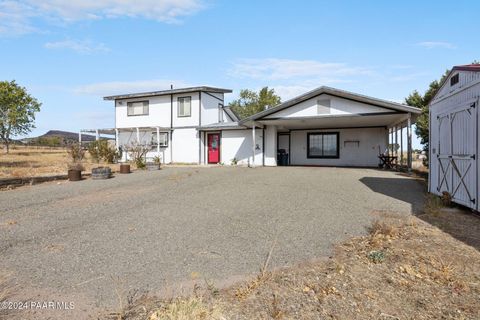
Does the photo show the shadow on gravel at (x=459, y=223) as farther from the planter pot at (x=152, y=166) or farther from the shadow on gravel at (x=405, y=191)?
the planter pot at (x=152, y=166)

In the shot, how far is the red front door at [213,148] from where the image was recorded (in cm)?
2162

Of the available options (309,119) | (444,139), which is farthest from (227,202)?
(309,119)

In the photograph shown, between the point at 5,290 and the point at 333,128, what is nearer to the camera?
the point at 5,290

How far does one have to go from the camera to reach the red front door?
21.6 metres

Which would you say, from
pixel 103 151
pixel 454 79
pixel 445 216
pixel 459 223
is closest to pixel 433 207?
pixel 445 216

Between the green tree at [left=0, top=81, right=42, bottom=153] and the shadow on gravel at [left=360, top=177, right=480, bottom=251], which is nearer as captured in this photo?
the shadow on gravel at [left=360, top=177, right=480, bottom=251]

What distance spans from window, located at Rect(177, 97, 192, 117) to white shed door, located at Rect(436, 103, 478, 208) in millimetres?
16687

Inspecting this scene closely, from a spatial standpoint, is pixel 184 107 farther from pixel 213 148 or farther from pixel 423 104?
pixel 423 104

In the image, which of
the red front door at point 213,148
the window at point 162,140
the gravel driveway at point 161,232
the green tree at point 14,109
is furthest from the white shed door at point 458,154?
the green tree at point 14,109

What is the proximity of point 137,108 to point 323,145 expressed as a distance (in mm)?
14486

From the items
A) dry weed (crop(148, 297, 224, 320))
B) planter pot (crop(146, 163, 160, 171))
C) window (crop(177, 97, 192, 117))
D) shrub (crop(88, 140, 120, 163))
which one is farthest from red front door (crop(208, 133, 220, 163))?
dry weed (crop(148, 297, 224, 320))

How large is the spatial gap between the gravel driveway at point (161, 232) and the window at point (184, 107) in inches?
529

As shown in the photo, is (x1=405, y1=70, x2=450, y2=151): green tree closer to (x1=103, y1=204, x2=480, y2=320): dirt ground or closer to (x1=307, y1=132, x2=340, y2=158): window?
(x1=307, y1=132, x2=340, y2=158): window

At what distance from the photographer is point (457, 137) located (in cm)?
725
